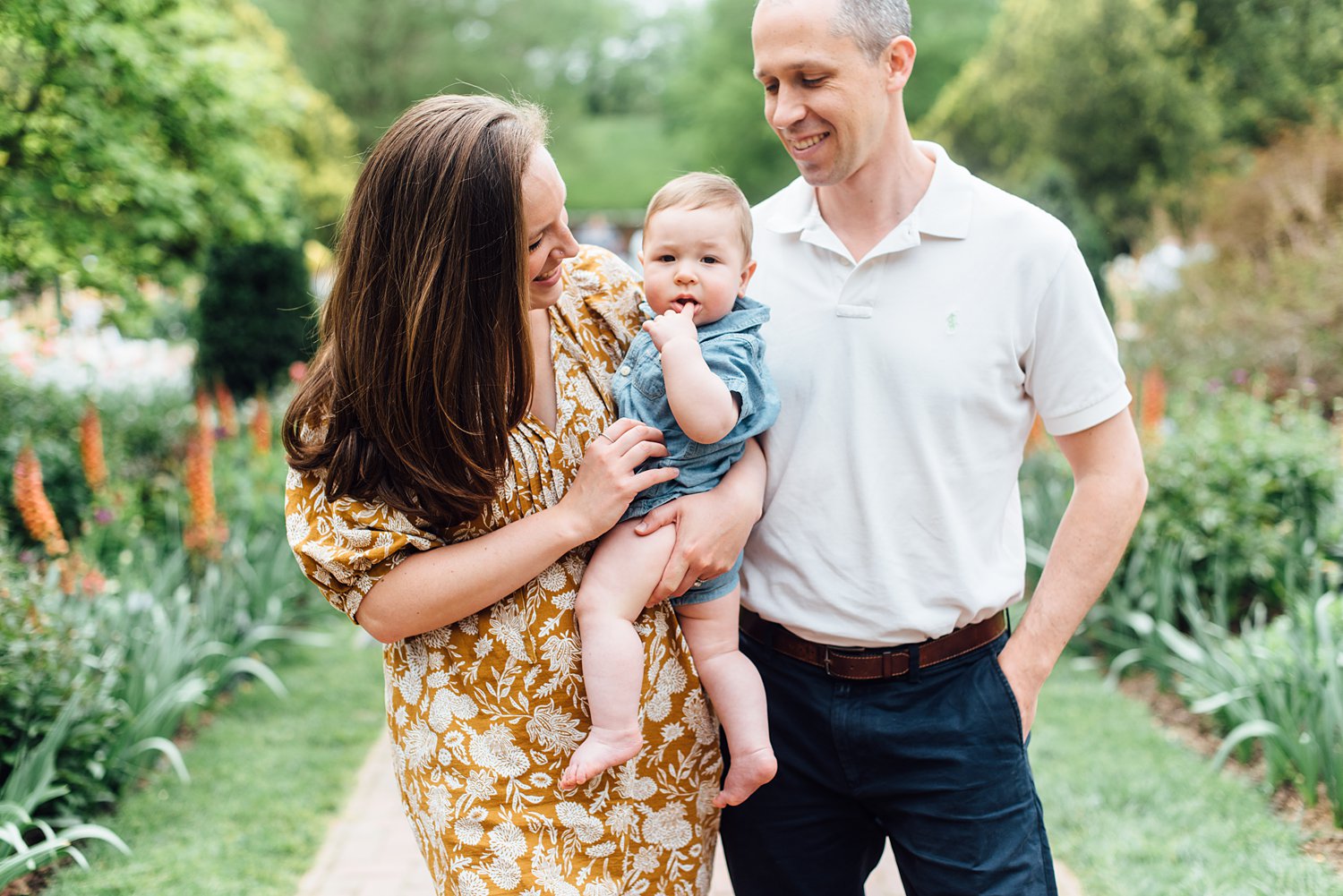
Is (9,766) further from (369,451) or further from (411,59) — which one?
A: (411,59)

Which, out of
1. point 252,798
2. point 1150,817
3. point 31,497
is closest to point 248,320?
point 31,497

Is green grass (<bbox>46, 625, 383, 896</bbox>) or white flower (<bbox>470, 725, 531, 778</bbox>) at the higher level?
white flower (<bbox>470, 725, 531, 778</bbox>)

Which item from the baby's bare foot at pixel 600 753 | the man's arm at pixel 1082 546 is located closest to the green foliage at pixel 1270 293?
the man's arm at pixel 1082 546

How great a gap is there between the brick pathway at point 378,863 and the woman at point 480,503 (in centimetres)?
175

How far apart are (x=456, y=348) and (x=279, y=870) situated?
2671 millimetres

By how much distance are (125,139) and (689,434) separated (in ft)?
15.4

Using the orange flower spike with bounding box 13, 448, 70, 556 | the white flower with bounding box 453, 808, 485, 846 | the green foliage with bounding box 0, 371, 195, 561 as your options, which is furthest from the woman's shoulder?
the green foliage with bounding box 0, 371, 195, 561

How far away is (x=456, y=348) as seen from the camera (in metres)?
1.78

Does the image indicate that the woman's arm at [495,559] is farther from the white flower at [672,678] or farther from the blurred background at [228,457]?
the blurred background at [228,457]

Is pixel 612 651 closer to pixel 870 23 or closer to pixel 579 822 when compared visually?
pixel 579 822

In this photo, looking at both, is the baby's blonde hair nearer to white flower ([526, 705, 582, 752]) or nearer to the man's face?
the man's face

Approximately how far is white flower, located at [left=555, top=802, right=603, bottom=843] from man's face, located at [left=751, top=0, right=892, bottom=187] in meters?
1.14

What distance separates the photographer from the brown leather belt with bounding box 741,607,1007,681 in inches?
79.9

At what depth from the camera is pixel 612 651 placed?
5.99 feet
